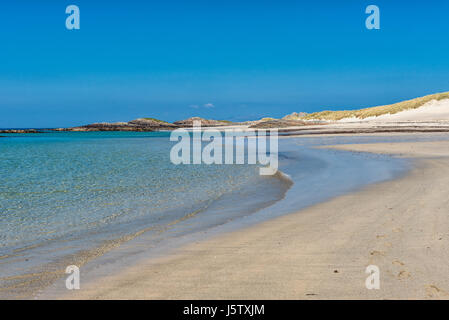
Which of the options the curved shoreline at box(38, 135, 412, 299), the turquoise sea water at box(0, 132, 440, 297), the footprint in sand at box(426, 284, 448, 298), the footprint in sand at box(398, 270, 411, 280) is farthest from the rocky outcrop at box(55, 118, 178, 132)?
the footprint in sand at box(426, 284, 448, 298)

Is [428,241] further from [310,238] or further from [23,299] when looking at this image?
[23,299]

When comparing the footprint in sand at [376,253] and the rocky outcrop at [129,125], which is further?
the rocky outcrop at [129,125]

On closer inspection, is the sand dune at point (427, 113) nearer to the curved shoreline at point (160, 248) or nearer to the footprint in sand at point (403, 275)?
the curved shoreline at point (160, 248)

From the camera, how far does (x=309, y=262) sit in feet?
18.3

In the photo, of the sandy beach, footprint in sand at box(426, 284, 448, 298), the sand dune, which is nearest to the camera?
footprint in sand at box(426, 284, 448, 298)

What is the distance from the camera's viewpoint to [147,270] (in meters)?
5.54

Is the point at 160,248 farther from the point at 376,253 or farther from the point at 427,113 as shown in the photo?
the point at 427,113

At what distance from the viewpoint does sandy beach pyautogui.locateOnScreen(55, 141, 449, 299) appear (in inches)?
182

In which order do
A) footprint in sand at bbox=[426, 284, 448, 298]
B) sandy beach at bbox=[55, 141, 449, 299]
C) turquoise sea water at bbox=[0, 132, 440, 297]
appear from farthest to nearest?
turquoise sea water at bbox=[0, 132, 440, 297]
sandy beach at bbox=[55, 141, 449, 299]
footprint in sand at bbox=[426, 284, 448, 298]

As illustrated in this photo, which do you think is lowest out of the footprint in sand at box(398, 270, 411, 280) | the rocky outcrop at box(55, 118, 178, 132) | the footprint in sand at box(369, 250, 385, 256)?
the footprint in sand at box(398, 270, 411, 280)

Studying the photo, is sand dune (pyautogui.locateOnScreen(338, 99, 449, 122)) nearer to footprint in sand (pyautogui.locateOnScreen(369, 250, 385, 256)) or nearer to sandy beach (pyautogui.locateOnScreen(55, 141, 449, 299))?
sandy beach (pyautogui.locateOnScreen(55, 141, 449, 299))

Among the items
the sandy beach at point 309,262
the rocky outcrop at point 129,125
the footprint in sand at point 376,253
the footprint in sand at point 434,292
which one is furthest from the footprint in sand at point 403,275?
the rocky outcrop at point 129,125

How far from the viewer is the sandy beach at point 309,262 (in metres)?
4.61
